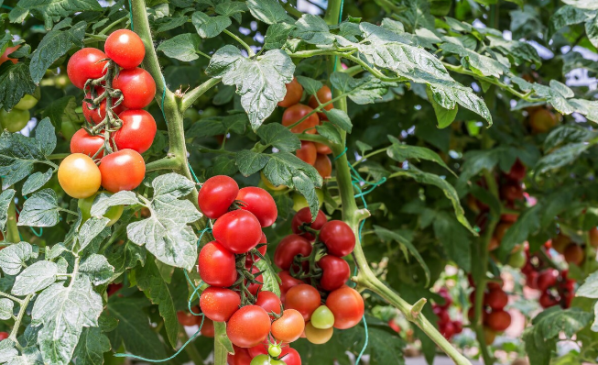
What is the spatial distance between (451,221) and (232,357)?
59 centimetres

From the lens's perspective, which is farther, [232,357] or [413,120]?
[413,120]

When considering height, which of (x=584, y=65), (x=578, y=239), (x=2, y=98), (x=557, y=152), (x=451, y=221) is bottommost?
(x=578, y=239)

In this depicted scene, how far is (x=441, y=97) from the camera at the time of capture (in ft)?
1.96

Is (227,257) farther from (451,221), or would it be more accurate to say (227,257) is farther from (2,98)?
(451,221)

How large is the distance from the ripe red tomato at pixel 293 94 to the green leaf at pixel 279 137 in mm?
96

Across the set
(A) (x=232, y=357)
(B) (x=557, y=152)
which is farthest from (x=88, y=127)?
(B) (x=557, y=152)

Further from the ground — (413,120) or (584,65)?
(584,65)

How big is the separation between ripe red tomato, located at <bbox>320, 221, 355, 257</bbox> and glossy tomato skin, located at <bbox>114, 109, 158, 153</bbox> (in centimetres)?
25

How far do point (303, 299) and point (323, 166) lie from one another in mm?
216

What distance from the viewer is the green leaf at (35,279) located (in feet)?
1.59

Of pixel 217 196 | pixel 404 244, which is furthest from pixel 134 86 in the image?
pixel 404 244

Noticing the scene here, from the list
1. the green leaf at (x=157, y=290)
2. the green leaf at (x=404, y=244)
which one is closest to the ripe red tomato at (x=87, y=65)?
the green leaf at (x=157, y=290)

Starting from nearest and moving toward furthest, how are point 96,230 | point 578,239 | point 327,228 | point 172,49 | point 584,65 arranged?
point 96,230 < point 172,49 < point 327,228 < point 584,65 < point 578,239

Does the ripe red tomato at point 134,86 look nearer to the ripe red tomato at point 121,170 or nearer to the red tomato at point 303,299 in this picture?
the ripe red tomato at point 121,170
